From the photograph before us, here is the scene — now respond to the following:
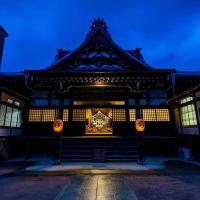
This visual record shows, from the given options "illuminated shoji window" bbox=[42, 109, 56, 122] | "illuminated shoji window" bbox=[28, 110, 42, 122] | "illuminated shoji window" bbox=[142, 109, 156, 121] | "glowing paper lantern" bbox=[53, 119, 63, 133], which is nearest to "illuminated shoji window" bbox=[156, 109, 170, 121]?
"illuminated shoji window" bbox=[142, 109, 156, 121]

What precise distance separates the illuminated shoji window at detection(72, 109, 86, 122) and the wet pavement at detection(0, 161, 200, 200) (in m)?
6.01

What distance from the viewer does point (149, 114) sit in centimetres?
1290

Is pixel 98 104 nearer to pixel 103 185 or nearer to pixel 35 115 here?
pixel 35 115

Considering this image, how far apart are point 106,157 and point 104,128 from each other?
6.92m

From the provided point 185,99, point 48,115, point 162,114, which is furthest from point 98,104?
point 185,99

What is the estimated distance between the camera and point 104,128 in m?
16.5

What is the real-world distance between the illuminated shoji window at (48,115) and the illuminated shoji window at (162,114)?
30.0ft

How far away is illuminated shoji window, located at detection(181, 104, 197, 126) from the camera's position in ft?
33.9

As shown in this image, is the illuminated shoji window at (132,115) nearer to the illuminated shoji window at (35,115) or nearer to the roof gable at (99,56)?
the roof gable at (99,56)

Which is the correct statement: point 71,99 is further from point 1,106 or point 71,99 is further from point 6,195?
point 6,195

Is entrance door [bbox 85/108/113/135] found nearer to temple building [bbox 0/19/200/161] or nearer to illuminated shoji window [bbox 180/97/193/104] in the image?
temple building [bbox 0/19/200/161]

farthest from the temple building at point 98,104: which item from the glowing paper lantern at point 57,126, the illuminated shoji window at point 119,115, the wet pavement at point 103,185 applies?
the wet pavement at point 103,185

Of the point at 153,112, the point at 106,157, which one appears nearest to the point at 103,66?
the point at 153,112

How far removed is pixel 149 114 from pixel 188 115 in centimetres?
300
